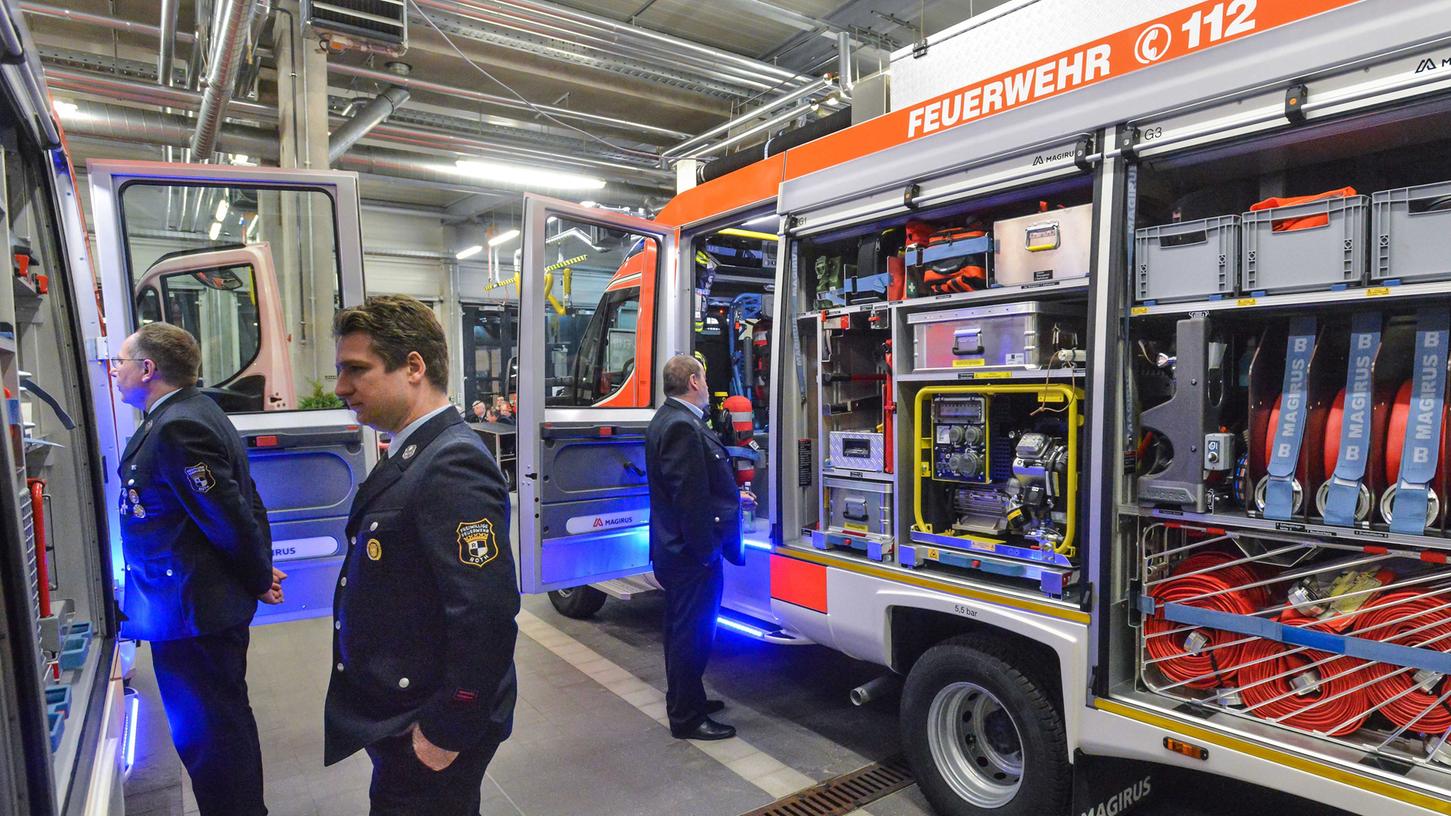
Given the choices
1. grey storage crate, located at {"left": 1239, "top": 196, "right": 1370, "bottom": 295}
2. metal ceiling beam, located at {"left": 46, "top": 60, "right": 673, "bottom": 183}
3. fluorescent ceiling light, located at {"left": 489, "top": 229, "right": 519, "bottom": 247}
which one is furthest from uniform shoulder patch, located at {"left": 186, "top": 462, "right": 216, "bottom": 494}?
fluorescent ceiling light, located at {"left": 489, "top": 229, "right": 519, "bottom": 247}

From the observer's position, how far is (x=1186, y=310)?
8.40 ft

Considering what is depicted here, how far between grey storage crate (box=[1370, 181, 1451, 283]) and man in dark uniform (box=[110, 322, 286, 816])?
3.62 m

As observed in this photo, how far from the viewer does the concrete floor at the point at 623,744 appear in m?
3.42

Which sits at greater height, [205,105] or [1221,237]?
[205,105]

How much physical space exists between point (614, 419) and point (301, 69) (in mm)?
5698

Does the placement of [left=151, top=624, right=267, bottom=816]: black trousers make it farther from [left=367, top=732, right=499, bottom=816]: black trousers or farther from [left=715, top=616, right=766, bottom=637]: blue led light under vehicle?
[left=715, top=616, right=766, bottom=637]: blue led light under vehicle

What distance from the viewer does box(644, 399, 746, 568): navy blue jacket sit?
12.8 ft

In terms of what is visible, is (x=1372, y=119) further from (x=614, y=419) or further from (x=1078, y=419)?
(x=614, y=419)

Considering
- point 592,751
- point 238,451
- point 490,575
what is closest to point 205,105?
point 238,451

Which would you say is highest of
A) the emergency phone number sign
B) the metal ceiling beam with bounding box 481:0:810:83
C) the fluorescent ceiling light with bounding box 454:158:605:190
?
the metal ceiling beam with bounding box 481:0:810:83

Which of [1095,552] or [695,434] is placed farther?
[695,434]

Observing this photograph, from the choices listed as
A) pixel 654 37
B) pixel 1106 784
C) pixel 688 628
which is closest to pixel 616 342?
pixel 688 628

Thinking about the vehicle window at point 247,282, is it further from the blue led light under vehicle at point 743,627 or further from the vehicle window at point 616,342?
A: the blue led light under vehicle at point 743,627

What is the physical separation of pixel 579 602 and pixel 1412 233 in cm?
541
